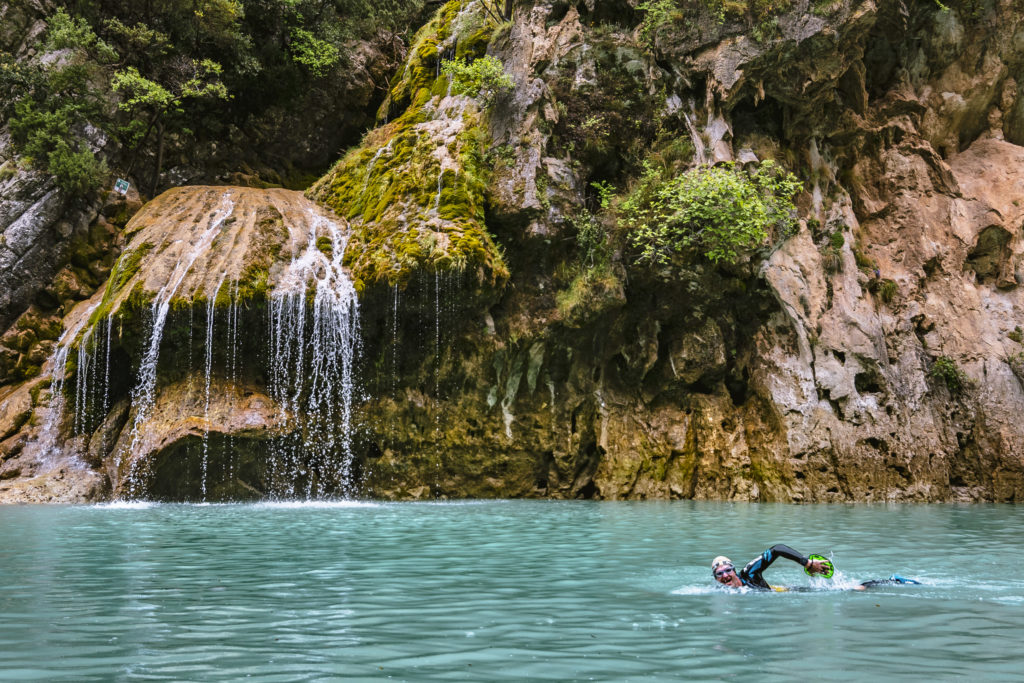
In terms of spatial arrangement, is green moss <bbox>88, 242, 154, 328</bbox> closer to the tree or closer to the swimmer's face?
the tree

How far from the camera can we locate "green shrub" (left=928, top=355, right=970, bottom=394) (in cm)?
1773

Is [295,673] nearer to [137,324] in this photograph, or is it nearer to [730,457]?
[137,324]

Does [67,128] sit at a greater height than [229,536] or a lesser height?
greater

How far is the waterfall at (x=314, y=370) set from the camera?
15.7m

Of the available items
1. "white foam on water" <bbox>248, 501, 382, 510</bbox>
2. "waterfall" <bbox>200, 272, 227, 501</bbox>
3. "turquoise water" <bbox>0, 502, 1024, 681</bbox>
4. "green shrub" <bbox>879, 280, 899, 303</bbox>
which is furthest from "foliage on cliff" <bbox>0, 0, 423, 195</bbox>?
"green shrub" <bbox>879, 280, 899, 303</bbox>

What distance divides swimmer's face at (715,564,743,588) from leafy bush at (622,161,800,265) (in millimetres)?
11108

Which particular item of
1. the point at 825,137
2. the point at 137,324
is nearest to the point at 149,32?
the point at 137,324

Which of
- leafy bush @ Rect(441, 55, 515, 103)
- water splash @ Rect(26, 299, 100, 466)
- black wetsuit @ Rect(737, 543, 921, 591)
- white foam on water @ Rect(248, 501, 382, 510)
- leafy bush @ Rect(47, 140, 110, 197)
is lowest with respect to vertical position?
white foam on water @ Rect(248, 501, 382, 510)

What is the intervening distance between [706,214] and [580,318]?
330 cm

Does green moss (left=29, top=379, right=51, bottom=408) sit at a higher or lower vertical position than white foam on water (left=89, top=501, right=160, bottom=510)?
higher

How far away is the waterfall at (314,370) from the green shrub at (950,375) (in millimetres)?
12639

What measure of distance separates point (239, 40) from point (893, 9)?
16.2 meters

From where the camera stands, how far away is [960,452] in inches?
686

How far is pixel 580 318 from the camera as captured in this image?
1667 centimetres
